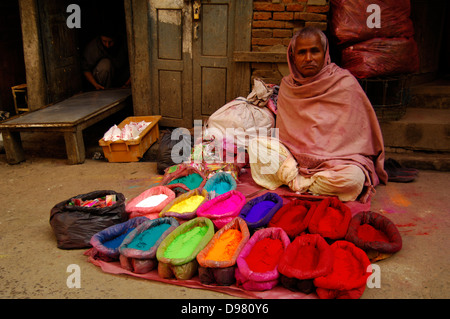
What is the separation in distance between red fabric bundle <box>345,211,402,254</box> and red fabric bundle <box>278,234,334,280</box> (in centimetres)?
25

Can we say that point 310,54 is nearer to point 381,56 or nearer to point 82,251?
point 381,56

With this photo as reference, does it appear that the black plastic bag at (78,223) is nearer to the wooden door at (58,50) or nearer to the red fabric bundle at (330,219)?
the red fabric bundle at (330,219)

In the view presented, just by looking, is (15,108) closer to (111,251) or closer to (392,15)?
(111,251)

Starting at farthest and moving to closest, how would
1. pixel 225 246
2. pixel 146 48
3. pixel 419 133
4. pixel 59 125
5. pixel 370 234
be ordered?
pixel 146 48 → pixel 59 125 → pixel 419 133 → pixel 370 234 → pixel 225 246

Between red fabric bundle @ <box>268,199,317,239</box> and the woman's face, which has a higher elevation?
the woman's face

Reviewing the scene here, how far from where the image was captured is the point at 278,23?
4.82 metres

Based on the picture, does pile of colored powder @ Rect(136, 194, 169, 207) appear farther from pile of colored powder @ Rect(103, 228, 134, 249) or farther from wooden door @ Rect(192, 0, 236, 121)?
wooden door @ Rect(192, 0, 236, 121)

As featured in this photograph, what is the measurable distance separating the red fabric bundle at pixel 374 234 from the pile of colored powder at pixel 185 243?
105cm

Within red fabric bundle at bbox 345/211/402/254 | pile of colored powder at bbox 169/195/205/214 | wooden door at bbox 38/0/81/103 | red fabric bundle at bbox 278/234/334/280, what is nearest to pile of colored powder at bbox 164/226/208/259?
pile of colored powder at bbox 169/195/205/214

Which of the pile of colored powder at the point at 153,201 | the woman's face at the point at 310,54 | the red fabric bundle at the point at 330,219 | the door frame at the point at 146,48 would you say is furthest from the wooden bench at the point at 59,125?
the red fabric bundle at the point at 330,219

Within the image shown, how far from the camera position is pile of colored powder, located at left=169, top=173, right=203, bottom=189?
13.1ft

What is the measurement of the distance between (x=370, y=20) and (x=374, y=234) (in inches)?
103

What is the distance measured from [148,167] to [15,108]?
3596 mm

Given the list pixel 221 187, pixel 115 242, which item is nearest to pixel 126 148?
pixel 221 187
